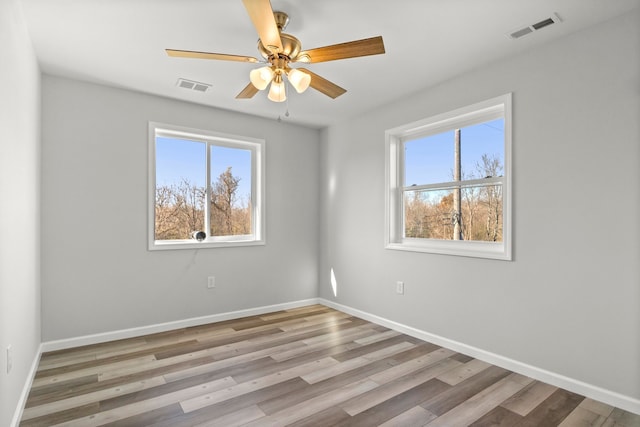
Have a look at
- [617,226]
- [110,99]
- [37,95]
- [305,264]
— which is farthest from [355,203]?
[37,95]

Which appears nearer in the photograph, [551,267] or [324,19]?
[324,19]

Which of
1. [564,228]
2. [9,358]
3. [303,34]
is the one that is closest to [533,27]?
[564,228]

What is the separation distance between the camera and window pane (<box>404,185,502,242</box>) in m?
3.01

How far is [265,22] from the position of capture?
1.83 metres

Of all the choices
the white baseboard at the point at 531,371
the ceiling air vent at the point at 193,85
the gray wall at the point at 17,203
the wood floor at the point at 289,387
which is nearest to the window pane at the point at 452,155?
the white baseboard at the point at 531,371

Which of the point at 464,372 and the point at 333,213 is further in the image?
the point at 333,213

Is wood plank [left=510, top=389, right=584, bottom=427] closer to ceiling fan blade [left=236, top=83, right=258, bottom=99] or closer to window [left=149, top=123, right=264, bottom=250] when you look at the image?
ceiling fan blade [left=236, top=83, right=258, bottom=99]

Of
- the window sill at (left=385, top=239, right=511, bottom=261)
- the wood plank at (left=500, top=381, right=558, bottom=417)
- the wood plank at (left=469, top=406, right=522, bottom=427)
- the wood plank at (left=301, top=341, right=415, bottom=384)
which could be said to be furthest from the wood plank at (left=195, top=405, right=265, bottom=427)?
the window sill at (left=385, top=239, right=511, bottom=261)

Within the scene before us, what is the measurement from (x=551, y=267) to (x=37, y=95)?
4221 mm

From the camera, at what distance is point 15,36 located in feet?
6.75

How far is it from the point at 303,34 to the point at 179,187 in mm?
2256

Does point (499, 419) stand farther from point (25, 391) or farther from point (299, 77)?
point (25, 391)

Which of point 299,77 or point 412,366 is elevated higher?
point 299,77

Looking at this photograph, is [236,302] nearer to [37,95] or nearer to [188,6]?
[37,95]
